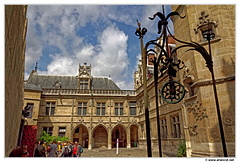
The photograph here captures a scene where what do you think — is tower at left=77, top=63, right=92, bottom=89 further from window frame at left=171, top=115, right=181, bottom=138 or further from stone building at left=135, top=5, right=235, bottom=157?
stone building at left=135, top=5, right=235, bottom=157

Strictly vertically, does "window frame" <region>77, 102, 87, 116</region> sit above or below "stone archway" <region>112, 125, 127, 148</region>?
above

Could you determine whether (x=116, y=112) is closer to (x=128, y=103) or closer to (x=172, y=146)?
(x=128, y=103)

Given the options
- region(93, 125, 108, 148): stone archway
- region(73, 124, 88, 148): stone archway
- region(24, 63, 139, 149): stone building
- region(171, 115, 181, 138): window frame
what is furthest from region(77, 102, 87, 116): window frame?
region(171, 115, 181, 138): window frame

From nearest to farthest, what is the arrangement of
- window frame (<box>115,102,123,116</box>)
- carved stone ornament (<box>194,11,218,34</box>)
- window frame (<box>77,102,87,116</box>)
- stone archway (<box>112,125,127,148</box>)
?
carved stone ornament (<box>194,11,218,34</box>), window frame (<box>77,102,87,116</box>), window frame (<box>115,102,123,116</box>), stone archway (<box>112,125,127,148</box>)

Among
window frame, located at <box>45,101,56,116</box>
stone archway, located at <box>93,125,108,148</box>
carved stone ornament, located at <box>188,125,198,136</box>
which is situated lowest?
stone archway, located at <box>93,125,108,148</box>

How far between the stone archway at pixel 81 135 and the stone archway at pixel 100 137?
1.05m

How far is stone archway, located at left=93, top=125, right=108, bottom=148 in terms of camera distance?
18.0m

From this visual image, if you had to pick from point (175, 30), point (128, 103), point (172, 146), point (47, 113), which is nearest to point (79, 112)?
Result: point (47, 113)

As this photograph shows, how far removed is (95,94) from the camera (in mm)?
18312

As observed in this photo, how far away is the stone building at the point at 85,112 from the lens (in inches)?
658

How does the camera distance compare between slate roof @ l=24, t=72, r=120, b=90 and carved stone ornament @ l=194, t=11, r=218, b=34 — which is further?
slate roof @ l=24, t=72, r=120, b=90

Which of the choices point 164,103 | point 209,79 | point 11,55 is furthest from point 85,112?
point 11,55

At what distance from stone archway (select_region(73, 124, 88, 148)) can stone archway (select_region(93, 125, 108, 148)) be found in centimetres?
105

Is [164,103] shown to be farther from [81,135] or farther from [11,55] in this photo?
[81,135]
